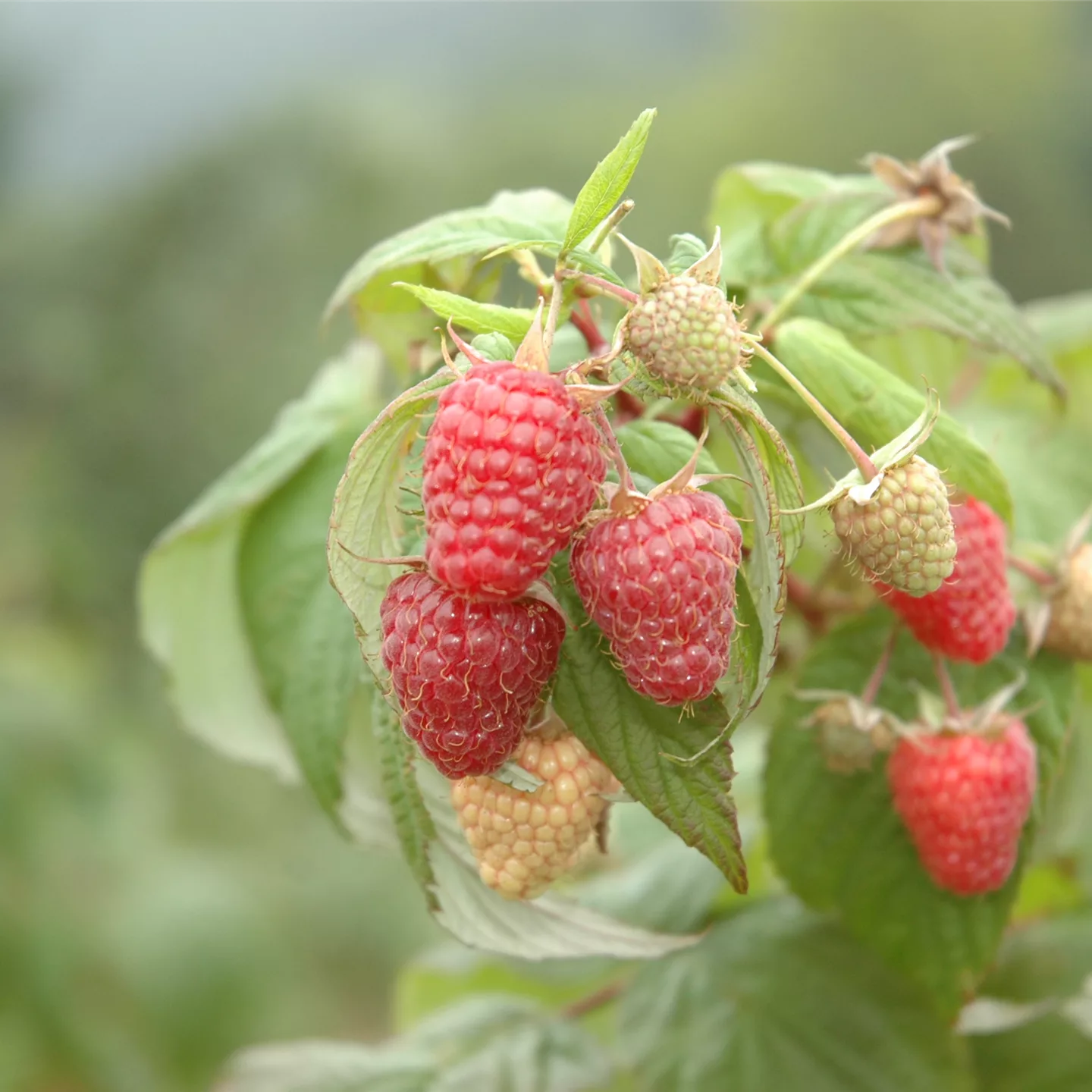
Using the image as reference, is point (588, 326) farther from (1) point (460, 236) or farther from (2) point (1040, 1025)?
(2) point (1040, 1025)

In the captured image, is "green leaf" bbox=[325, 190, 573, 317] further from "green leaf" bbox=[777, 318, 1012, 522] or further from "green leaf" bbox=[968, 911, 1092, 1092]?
"green leaf" bbox=[968, 911, 1092, 1092]

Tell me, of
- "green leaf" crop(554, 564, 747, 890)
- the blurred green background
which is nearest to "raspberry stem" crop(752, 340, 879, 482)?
"green leaf" crop(554, 564, 747, 890)

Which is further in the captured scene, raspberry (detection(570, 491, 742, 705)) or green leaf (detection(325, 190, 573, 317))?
green leaf (detection(325, 190, 573, 317))

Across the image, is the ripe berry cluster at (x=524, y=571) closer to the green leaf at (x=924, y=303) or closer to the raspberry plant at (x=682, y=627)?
the raspberry plant at (x=682, y=627)

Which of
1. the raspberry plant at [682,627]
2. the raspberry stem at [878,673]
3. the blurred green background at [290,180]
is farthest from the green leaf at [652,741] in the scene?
the blurred green background at [290,180]

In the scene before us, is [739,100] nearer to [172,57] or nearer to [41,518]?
[172,57]

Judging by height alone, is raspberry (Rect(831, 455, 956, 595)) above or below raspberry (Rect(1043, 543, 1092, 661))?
above

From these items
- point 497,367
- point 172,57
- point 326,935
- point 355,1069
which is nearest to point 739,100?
point 172,57
